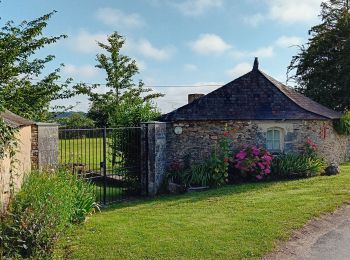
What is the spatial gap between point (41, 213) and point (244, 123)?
10.3 meters

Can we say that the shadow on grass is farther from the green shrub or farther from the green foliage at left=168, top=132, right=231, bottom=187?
the green shrub

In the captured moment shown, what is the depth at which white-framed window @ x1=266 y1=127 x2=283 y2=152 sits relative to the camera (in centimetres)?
1612

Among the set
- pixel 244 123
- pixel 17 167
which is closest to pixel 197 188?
pixel 244 123

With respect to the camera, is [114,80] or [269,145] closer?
[269,145]

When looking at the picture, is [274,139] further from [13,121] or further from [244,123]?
[13,121]

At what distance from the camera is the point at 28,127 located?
922 cm

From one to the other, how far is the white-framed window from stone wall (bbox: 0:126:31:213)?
31.6 ft

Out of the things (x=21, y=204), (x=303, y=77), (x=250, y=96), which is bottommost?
(x=21, y=204)

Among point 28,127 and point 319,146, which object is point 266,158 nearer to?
point 319,146

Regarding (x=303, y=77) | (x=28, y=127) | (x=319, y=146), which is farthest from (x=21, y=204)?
(x=303, y=77)

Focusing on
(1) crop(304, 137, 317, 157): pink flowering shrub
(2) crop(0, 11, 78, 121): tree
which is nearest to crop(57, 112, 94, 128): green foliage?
(2) crop(0, 11, 78, 121): tree

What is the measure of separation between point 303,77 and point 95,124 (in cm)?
1656

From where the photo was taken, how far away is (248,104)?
16391 millimetres

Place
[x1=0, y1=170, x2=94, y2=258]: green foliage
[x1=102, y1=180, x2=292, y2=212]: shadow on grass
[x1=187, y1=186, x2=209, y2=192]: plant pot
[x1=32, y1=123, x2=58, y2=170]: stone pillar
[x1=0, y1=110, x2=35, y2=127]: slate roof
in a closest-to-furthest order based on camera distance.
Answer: [x1=0, y1=170, x2=94, y2=258]: green foliage → [x1=0, y1=110, x2=35, y2=127]: slate roof → [x1=32, y1=123, x2=58, y2=170]: stone pillar → [x1=102, y1=180, x2=292, y2=212]: shadow on grass → [x1=187, y1=186, x2=209, y2=192]: plant pot
